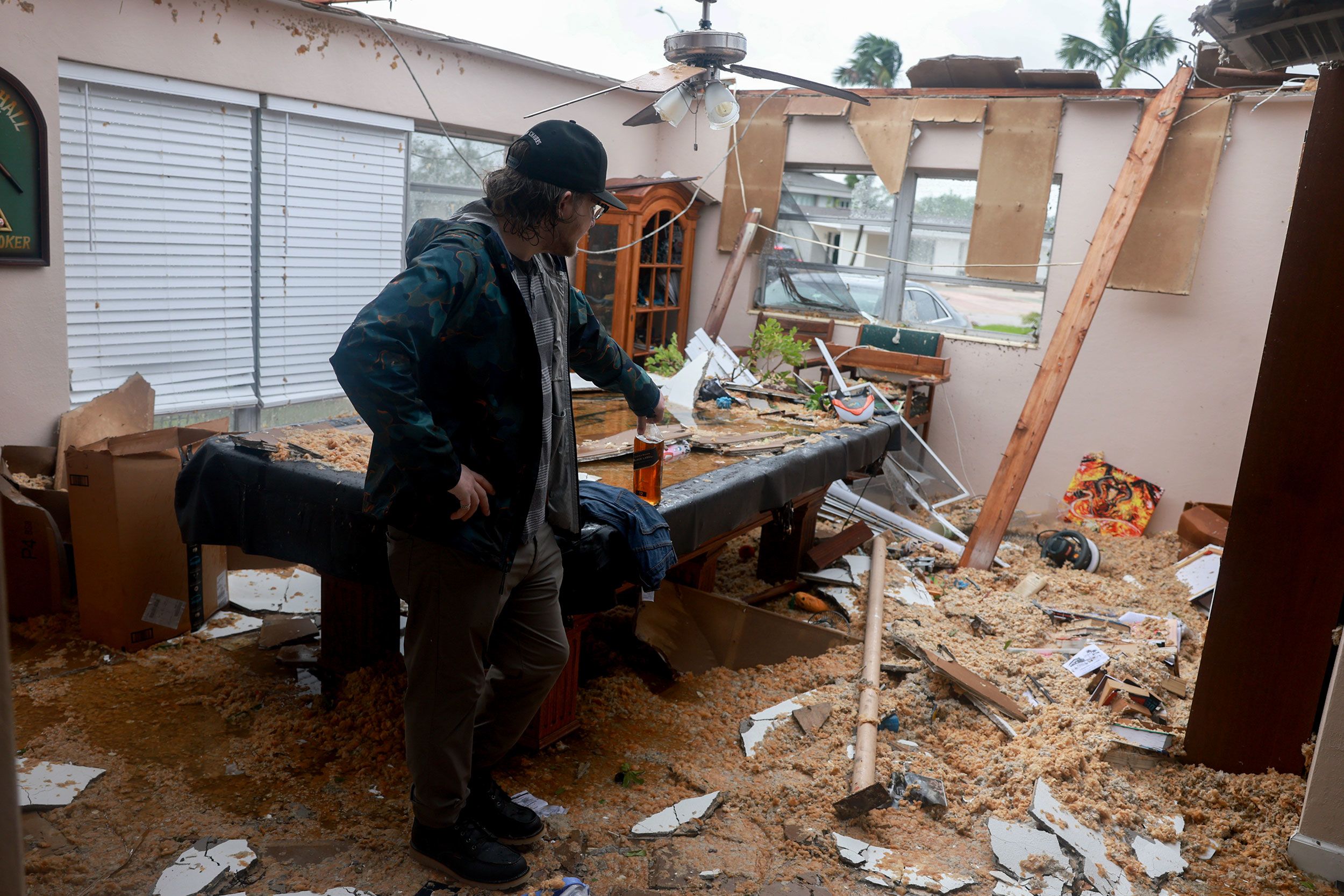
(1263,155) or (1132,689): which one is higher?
(1263,155)

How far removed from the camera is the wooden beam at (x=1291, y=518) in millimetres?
2531

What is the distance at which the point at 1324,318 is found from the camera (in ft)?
8.30

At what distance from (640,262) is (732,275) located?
Result: 0.73 meters

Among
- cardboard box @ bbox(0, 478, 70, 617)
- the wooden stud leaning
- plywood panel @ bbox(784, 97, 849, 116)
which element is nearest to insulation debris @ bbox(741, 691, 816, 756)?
the wooden stud leaning

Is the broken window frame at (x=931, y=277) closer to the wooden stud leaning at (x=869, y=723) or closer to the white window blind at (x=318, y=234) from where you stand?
the wooden stud leaning at (x=869, y=723)

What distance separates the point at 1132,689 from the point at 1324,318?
1.40 m

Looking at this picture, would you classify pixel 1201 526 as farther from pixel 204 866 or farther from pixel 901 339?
pixel 204 866

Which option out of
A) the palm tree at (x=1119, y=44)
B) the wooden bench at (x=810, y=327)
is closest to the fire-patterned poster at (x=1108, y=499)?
the wooden bench at (x=810, y=327)

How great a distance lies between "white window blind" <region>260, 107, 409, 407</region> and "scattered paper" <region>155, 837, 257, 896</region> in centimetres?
320

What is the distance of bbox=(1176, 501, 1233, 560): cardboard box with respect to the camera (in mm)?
5086

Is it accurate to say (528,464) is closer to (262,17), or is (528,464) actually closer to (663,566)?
(663,566)

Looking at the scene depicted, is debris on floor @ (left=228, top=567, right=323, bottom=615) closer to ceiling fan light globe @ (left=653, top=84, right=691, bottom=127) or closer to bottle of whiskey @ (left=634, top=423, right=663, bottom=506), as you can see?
bottle of whiskey @ (left=634, top=423, right=663, bottom=506)

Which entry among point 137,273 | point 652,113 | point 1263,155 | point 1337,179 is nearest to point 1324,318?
point 1337,179

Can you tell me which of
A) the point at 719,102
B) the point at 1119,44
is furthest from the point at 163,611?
the point at 1119,44
